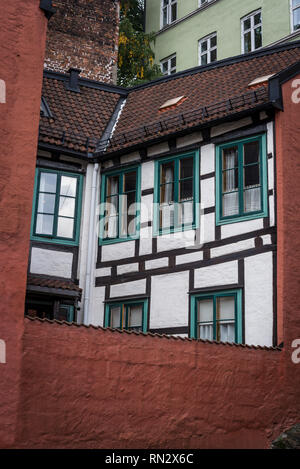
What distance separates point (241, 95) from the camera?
14.7 metres

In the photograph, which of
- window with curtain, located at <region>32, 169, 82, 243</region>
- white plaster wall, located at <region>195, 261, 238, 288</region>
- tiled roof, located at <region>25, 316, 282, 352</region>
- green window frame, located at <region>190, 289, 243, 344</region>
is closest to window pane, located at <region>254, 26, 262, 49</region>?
window with curtain, located at <region>32, 169, 82, 243</region>

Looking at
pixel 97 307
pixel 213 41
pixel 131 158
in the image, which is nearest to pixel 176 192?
pixel 131 158

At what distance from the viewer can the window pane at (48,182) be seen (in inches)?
609

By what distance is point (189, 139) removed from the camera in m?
14.9

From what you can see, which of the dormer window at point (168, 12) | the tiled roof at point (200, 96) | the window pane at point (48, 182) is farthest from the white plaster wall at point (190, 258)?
the dormer window at point (168, 12)

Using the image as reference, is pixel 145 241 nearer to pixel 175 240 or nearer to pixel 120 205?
pixel 175 240

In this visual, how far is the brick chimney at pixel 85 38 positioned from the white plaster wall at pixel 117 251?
9.10 metres

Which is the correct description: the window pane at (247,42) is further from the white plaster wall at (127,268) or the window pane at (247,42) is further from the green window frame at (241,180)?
the white plaster wall at (127,268)

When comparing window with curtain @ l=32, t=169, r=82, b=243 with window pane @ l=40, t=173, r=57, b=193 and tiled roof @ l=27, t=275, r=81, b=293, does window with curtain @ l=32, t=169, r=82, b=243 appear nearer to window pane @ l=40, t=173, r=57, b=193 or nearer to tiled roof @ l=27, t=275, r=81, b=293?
window pane @ l=40, t=173, r=57, b=193

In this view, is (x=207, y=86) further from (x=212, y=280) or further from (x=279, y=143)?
(x=212, y=280)

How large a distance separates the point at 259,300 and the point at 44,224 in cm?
517

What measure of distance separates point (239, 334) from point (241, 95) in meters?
5.04

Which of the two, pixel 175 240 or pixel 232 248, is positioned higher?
pixel 175 240
